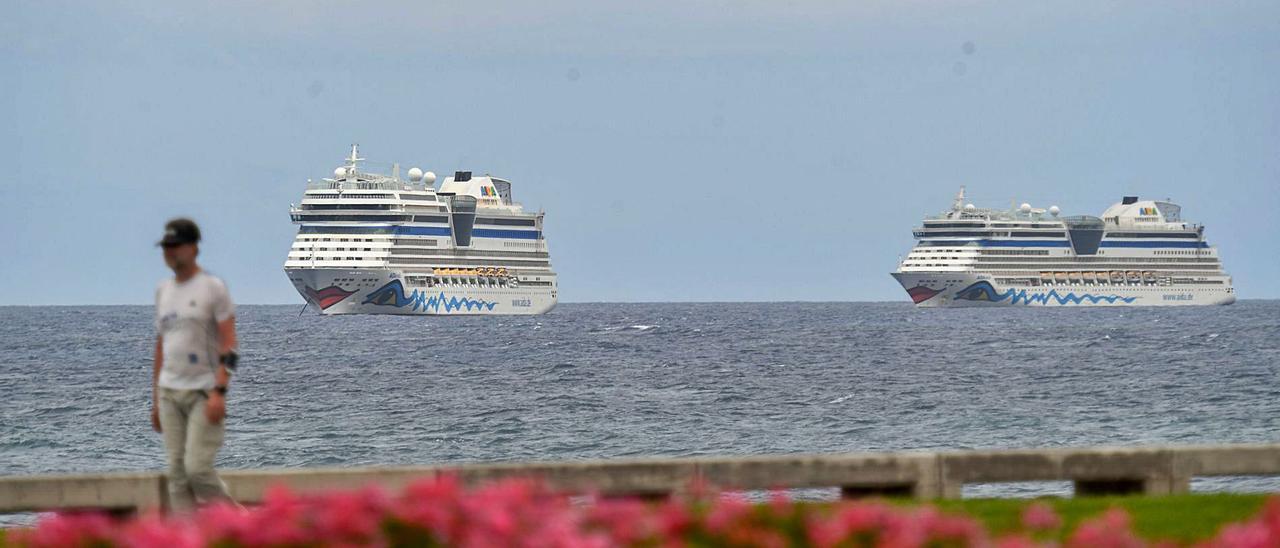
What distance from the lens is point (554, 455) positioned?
25328mm

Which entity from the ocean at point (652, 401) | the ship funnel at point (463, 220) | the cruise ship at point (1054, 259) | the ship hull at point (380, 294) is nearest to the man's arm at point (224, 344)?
the ocean at point (652, 401)

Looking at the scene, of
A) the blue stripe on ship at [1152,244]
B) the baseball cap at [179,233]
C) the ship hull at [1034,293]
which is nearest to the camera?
the baseball cap at [179,233]

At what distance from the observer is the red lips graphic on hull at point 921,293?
409 feet

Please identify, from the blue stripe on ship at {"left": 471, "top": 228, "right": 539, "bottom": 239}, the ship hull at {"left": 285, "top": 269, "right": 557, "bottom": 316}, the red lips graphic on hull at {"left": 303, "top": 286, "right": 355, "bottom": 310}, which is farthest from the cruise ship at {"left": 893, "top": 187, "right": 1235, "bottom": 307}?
the red lips graphic on hull at {"left": 303, "top": 286, "right": 355, "bottom": 310}

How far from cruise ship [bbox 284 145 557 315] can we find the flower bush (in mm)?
94556

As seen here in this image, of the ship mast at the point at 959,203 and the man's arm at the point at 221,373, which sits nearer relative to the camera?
the man's arm at the point at 221,373

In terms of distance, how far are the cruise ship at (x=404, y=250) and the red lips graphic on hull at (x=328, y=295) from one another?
6 centimetres

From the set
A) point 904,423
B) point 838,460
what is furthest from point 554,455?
point 838,460

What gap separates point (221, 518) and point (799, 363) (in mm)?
44988

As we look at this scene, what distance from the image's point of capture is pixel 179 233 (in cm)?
749

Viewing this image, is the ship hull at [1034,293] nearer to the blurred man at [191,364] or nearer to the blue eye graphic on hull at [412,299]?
the blue eye graphic on hull at [412,299]

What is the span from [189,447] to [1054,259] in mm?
119683

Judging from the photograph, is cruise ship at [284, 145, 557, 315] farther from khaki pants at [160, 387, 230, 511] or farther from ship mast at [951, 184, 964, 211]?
khaki pants at [160, 387, 230, 511]

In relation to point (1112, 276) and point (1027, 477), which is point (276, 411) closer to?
point (1027, 477)
